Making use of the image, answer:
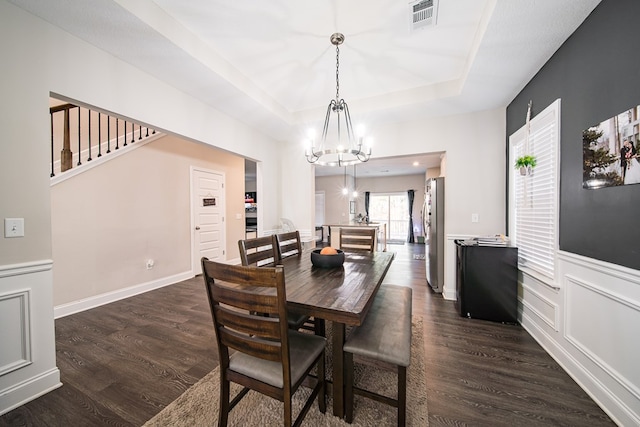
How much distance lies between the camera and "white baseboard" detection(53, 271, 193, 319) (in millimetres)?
2871

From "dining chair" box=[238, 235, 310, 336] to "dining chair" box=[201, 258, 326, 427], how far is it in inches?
21.0

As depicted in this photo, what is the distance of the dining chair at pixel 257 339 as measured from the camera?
105 cm

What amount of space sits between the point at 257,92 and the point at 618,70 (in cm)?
307

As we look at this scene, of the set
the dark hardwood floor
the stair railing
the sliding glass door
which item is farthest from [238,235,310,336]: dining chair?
the sliding glass door

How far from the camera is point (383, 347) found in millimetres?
1325

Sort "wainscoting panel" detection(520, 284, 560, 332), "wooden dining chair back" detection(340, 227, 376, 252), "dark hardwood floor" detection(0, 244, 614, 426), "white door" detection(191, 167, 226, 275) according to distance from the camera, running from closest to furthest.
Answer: "dark hardwood floor" detection(0, 244, 614, 426) → "wainscoting panel" detection(520, 284, 560, 332) → "wooden dining chair back" detection(340, 227, 376, 252) → "white door" detection(191, 167, 226, 275)

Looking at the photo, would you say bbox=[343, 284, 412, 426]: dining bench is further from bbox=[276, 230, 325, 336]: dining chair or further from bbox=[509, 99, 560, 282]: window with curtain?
bbox=[509, 99, 560, 282]: window with curtain

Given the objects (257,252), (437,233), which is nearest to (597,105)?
(437,233)

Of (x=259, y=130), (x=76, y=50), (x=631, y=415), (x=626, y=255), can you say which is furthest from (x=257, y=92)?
(x=631, y=415)

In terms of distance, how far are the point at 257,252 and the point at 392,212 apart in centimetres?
864

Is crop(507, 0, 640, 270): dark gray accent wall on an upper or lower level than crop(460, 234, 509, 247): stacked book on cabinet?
upper

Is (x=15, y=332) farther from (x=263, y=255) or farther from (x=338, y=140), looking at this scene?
(x=338, y=140)

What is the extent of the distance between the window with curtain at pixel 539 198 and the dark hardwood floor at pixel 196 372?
801 millimetres

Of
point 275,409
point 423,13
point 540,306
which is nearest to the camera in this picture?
point 275,409
